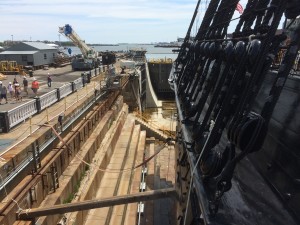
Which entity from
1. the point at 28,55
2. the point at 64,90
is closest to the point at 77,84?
the point at 64,90

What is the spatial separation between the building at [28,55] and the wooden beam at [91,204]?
3435 centimetres

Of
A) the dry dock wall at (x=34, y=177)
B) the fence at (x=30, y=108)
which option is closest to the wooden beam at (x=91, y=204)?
the dry dock wall at (x=34, y=177)

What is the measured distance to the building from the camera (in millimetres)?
39969

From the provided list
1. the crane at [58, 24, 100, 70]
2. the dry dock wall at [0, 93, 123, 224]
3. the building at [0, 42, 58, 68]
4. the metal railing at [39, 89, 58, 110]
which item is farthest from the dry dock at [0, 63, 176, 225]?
the building at [0, 42, 58, 68]

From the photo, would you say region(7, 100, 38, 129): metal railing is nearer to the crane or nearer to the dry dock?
the dry dock

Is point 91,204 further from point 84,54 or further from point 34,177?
point 84,54

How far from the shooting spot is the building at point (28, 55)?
40.0 meters

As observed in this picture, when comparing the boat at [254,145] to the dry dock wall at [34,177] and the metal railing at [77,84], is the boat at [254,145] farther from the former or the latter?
the metal railing at [77,84]

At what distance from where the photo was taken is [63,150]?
12.8 m

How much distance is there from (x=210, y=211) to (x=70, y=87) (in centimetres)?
1877

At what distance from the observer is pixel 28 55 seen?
3991cm

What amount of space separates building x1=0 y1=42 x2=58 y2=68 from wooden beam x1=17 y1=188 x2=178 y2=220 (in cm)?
3435

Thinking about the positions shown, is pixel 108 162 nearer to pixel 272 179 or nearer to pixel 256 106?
pixel 256 106

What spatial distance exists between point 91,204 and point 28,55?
35047 mm
